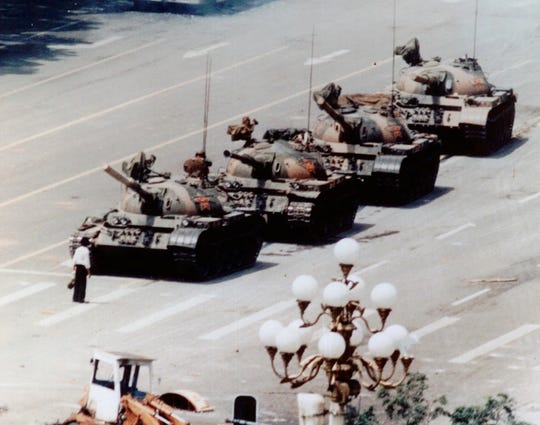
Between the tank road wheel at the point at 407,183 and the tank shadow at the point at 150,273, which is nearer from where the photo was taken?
the tank shadow at the point at 150,273

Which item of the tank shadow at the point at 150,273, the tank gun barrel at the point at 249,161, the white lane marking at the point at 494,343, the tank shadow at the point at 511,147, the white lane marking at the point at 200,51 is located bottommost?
the tank shadow at the point at 511,147

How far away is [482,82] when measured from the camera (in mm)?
60031

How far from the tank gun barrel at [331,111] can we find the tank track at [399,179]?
116cm

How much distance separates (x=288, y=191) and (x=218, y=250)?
13.9ft

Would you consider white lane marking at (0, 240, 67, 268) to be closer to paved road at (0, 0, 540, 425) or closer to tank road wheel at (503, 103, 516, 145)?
paved road at (0, 0, 540, 425)

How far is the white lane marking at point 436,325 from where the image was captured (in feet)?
130

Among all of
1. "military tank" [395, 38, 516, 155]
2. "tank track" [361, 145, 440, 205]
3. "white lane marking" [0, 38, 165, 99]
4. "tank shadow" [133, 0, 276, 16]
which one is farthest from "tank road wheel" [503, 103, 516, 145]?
"tank shadow" [133, 0, 276, 16]

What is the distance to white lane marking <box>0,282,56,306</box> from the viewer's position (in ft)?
137

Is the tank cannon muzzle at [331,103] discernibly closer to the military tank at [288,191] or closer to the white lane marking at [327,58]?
the military tank at [288,191]

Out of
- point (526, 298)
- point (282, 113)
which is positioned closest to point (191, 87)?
point (282, 113)

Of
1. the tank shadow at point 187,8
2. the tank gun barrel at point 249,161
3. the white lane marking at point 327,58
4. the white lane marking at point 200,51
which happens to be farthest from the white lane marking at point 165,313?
the tank shadow at point 187,8

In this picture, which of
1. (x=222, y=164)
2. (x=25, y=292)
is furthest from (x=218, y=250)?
(x=222, y=164)

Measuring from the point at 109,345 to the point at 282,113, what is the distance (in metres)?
25.1

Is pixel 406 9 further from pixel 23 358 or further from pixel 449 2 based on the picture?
pixel 23 358
